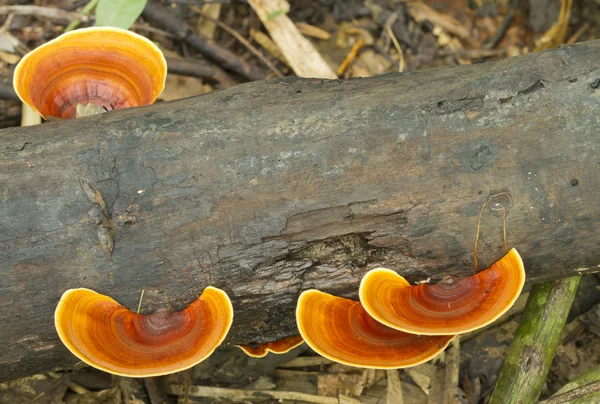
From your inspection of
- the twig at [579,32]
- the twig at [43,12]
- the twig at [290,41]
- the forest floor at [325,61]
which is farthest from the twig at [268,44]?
the twig at [579,32]

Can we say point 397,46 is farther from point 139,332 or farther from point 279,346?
Result: point 139,332

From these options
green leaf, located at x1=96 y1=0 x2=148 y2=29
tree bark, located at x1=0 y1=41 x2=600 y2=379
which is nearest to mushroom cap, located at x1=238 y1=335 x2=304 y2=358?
tree bark, located at x1=0 y1=41 x2=600 y2=379

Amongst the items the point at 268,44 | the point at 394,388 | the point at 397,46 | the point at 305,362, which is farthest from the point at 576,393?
the point at 268,44

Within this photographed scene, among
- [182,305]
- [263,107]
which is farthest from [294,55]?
[182,305]

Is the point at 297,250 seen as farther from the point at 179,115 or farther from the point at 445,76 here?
the point at 445,76

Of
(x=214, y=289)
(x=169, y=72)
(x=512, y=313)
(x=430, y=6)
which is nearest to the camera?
(x=214, y=289)

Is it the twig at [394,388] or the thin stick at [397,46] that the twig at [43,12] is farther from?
the twig at [394,388]
